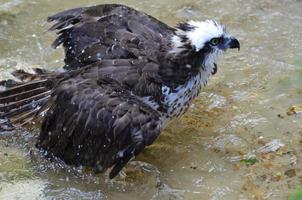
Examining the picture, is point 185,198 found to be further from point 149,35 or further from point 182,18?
point 182,18

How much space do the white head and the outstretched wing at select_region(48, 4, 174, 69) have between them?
18 centimetres

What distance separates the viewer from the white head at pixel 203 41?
6.59 m

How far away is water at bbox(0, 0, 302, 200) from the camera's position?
20.5ft

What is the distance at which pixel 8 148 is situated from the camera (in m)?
6.84

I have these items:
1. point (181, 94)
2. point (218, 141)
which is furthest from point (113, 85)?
point (218, 141)

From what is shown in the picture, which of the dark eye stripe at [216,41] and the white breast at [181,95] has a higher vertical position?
the dark eye stripe at [216,41]

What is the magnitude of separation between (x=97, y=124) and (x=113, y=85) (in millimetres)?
432

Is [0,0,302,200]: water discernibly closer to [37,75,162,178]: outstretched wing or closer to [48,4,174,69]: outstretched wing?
[37,75,162,178]: outstretched wing

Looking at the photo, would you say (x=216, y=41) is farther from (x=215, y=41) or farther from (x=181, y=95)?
(x=181, y=95)

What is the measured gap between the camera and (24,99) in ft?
22.7

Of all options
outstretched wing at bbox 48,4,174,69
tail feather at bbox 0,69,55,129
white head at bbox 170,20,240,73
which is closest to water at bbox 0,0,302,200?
tail feather at bbox 0,69,55,129

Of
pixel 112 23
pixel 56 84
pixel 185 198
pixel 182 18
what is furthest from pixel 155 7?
pixel 185 198

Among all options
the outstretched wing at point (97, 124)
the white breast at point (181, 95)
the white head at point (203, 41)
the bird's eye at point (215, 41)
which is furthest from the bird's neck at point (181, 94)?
the outstretched wing at point (97, 124)

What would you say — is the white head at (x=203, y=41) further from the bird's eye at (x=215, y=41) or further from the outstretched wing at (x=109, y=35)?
the outstretched wing at (x=109, y=35)
